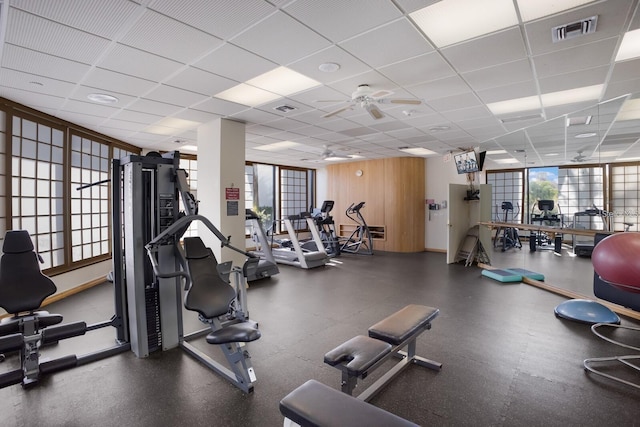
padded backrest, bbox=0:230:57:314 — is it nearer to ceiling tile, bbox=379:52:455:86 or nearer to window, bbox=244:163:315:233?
ceiling tile, bbox=379:52:455:86

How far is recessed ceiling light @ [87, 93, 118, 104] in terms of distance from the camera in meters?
4.02

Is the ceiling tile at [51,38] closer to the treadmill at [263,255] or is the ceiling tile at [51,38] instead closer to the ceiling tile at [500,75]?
the treadmill at [263,255]

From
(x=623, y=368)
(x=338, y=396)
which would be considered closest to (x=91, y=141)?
(x=338, y=396)

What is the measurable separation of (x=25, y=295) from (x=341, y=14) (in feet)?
13.0

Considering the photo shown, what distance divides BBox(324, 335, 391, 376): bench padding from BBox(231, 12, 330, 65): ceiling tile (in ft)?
8.28

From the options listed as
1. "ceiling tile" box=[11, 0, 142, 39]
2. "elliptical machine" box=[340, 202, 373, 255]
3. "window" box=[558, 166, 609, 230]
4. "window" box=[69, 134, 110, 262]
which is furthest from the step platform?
"window" box=[69, 134, 110, 262]

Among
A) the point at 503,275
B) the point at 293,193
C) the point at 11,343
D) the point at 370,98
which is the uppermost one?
the point at 370,98

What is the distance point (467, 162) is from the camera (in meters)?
7.35

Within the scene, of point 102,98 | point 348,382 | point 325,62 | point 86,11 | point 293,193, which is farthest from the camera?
point 293,193

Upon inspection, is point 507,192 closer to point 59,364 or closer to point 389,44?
point 389,44

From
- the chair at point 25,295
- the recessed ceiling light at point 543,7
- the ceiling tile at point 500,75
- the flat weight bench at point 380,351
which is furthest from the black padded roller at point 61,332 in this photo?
the ceiling tile at point 500,75

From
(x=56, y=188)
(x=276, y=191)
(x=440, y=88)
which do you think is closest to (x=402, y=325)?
(x=440, y=88)

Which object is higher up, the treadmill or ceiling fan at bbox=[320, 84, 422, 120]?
ceiling fan at bbox=[320, 84, 422, 120]

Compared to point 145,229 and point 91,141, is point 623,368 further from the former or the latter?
point 91,141
